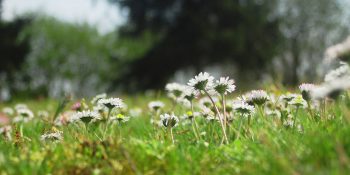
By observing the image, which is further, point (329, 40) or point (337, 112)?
point (329, 40)

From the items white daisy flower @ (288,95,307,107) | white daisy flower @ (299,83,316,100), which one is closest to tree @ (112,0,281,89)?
white daisy flower @ (288,95,307,107)

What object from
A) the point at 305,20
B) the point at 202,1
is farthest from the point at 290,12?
the point at 202,1

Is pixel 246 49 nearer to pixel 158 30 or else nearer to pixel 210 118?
pixel 158 30

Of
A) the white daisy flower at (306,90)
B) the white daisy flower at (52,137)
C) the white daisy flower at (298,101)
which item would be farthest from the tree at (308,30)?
the white daisy flower at (52,137)

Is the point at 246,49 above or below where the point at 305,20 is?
below

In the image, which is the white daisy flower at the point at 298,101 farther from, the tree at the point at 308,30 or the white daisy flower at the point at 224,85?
the tree at the point at 308,30

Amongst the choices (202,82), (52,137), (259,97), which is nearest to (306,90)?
(259,97)

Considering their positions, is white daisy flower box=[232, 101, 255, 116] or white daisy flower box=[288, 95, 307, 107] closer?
white daisy flower box=[232, 101, 255, 116]

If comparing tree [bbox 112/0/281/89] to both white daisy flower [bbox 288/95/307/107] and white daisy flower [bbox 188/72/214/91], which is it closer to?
white daisy flower [bbox 288/95/307/107]
